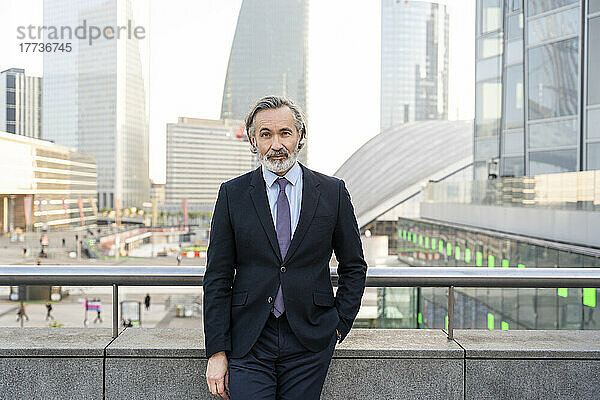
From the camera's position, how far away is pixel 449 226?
51.7ft

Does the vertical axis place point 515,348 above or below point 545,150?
below

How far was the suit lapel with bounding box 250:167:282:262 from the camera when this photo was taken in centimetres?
174

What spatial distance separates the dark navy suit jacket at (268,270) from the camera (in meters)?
1.72

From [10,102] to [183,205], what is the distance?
62.4m

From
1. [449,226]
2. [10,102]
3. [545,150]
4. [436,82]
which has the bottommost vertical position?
[449,226]

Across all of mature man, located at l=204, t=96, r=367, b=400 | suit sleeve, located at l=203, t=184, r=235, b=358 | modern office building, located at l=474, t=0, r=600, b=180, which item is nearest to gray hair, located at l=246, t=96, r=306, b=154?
mature man, located at l=204, t=96, r=367, b=400

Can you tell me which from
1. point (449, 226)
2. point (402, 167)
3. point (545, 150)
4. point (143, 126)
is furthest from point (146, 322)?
point (143, 126)

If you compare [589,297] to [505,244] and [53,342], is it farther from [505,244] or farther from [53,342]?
[53,342]

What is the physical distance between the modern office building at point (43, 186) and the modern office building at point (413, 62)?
46970 mm

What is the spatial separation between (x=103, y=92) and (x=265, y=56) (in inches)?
1208

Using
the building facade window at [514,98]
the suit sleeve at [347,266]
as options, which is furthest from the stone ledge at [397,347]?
the building facade window at [514,98]

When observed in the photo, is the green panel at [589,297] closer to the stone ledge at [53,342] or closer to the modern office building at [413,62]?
the stone ledge at [53,342]

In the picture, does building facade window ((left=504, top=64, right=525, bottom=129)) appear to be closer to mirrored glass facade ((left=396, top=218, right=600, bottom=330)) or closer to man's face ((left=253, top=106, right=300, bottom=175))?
mirrored glass facade ((left=396, top=218, right=600, bottom=330))

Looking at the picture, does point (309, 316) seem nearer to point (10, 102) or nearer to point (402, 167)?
point (10, 102)
